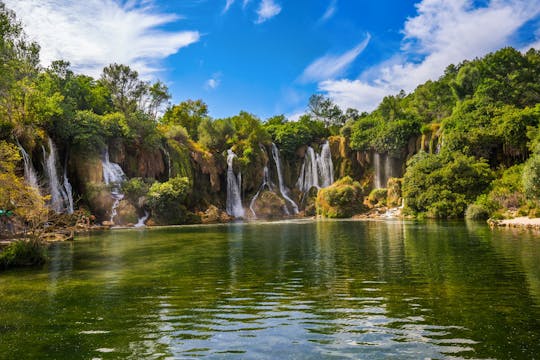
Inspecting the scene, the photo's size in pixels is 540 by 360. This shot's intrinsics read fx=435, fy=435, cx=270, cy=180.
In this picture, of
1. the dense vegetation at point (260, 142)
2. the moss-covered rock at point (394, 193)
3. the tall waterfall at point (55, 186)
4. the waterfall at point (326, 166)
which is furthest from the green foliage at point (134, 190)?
the moss-covered rock at point (394, 193)

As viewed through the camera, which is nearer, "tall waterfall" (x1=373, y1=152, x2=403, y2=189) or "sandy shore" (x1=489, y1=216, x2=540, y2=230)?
"sandy shore" (x1=489, y1=216, x2=540, y2=230)

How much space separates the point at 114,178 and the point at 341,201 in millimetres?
28545

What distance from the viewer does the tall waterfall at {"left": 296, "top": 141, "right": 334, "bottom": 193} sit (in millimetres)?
70875

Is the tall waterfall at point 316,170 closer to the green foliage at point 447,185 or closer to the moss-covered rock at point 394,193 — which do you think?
the moss-covered rock at point 394,193

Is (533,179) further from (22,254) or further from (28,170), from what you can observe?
(28,170)

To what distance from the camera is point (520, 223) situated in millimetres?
31406

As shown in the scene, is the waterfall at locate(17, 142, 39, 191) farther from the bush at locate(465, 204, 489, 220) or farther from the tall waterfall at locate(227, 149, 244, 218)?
the bush at locate(465, 204, 489, 220)

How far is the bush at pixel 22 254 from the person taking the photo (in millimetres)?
17016

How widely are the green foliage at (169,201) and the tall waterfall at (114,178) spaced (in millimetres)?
3460

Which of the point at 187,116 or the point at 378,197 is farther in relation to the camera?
the point at 187,116

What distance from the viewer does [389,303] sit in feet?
Answer: 32.6

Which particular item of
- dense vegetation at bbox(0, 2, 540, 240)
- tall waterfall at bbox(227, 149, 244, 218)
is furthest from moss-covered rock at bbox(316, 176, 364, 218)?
tall waterfall at bbox(227, 149, 244, 218)

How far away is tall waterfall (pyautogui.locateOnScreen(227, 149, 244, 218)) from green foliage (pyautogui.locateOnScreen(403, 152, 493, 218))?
2550 cm

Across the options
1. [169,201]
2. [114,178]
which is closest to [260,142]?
→ [169,201]
